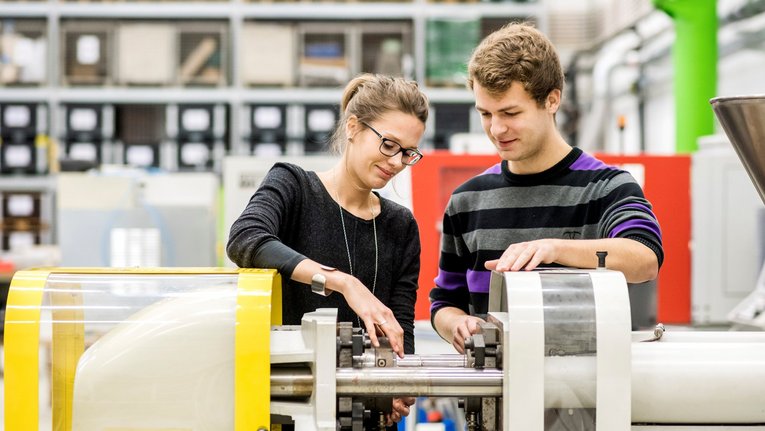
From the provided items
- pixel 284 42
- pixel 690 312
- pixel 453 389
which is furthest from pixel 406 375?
pixel 284 42

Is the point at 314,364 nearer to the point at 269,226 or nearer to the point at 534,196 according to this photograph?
the point at 269,226

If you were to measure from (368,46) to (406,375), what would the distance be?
14.6 feet

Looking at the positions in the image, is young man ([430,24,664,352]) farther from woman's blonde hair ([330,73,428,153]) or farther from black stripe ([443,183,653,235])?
woman's blonde hair ([330,73,428,153])

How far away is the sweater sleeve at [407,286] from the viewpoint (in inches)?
55.6

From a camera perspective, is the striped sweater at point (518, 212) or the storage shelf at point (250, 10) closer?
the striped sweater at point (518, 212)

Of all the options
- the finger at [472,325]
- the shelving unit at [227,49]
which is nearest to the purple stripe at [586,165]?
the finger at [472,325]

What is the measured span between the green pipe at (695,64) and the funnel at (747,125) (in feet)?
8.59

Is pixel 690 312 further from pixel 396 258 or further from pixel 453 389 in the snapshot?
pixel 453 389

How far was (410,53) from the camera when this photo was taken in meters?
5.18

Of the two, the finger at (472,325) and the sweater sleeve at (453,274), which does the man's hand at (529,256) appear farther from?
the sweater sleeve at (453,274)

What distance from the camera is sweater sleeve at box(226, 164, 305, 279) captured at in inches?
44.5

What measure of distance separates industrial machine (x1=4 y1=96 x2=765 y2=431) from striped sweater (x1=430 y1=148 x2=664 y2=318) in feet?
0.97

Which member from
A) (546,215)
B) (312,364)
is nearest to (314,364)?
(312,364)

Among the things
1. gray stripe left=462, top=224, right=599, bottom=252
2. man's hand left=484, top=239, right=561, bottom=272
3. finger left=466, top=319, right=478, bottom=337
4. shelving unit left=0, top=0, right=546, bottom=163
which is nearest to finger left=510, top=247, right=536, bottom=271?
man's hand left=484, top=239, right=561, bottom=272
